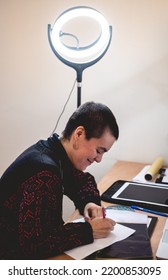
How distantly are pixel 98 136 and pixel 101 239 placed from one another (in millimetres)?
344

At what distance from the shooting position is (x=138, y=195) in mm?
1500

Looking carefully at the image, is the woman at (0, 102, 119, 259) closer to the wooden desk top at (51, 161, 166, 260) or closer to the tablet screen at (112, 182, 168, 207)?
the wooden desk top at (51, 161, 166, 260)

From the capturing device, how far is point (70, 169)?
1288 millimetres

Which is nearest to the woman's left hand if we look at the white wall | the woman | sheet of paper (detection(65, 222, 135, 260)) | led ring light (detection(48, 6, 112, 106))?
the woman

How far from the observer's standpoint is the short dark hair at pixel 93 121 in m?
1.20

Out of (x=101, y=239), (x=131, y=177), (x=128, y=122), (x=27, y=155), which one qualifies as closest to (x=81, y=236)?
(x=101, y=239)

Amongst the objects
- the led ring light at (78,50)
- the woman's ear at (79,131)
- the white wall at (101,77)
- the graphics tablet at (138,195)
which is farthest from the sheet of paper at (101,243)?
the white wall at (101,77)

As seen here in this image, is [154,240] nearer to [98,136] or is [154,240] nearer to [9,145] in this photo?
[98,136]

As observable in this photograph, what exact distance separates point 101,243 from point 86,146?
1.11 feet

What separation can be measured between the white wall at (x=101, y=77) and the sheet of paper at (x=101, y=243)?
974 millimetres

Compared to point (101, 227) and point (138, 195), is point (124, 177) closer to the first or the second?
point (138, 195)

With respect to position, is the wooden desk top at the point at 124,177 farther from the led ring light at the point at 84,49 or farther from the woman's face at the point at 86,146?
the led ring light at the point at 84,49

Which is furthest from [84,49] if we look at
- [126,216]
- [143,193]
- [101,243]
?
[101,243]
